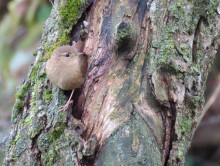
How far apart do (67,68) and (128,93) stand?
1.35ft

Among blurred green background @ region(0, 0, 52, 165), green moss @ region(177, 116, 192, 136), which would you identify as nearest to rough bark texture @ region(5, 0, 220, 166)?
green moss @ region(177, 116, 192, 136)

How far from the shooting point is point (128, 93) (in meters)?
3.15

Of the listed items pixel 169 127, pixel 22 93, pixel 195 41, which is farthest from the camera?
pixel 22 93

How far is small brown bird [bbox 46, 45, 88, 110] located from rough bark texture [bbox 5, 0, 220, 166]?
2.0 inches

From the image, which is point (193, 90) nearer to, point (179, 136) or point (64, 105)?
point (179, 136)

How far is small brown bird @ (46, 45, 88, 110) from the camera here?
3.21m

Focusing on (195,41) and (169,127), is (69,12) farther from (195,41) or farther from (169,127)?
(169,127)

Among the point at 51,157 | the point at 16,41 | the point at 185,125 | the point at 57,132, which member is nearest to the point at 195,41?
the point at 185,125

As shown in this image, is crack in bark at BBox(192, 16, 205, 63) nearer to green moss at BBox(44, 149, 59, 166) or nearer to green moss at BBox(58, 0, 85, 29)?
green moss at BBox(58, 0, 85, 29)

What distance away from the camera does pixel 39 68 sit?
3475mm

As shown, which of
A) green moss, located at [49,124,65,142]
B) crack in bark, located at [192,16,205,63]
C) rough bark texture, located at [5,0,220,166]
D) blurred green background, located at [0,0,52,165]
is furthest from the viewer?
blurred green background, located at [0,0,52,165]

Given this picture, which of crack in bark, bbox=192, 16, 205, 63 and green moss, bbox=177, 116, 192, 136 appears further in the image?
crack in bark, bbox=192, 16, 205, 63

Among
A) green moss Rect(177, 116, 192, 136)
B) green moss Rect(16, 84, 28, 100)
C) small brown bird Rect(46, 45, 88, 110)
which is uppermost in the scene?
small brown bird Rect(46, 45, 88, 110)

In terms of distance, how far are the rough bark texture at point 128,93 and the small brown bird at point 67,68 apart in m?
0.05
